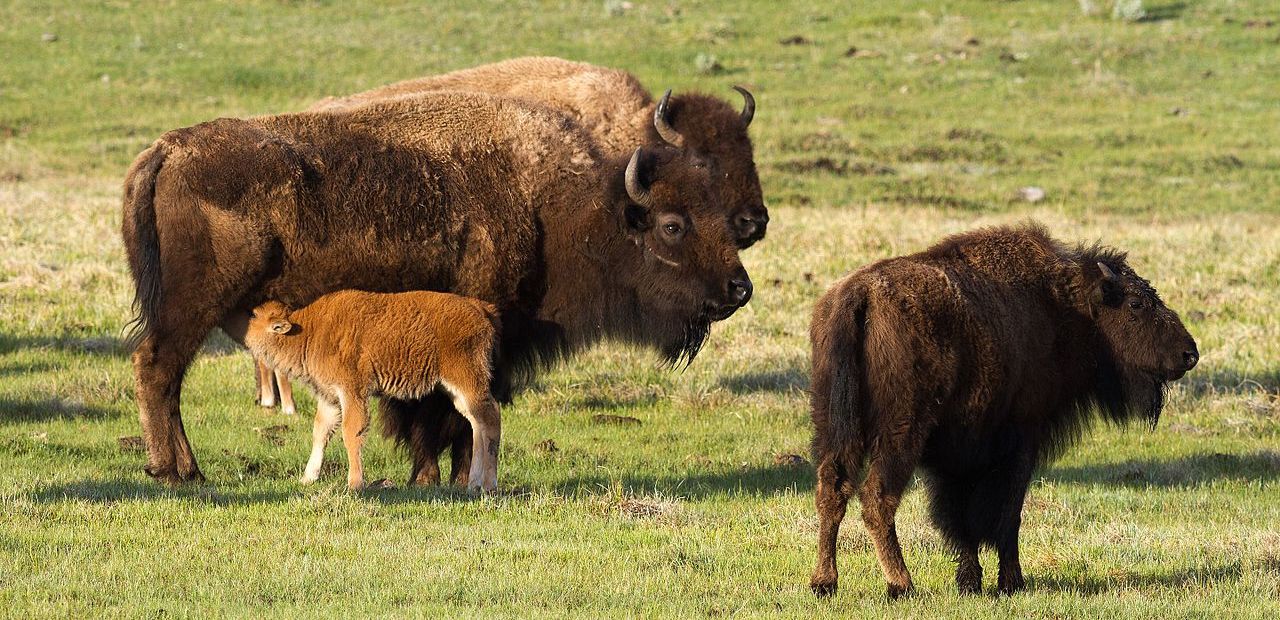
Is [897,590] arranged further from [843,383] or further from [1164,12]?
[1164,12]

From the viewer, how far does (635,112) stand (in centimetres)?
1349

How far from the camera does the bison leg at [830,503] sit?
6.53 m

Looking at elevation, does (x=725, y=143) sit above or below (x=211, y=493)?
above

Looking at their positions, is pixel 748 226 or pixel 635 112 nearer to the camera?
pixel 748 226

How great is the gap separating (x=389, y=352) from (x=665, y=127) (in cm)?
504

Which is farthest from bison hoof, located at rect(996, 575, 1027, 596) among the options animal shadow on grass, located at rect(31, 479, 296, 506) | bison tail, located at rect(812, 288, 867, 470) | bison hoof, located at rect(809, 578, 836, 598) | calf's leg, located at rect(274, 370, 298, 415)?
calf's leg, located at rect(274, 370, 298, 415)

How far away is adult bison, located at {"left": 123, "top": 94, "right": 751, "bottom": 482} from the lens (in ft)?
28.5

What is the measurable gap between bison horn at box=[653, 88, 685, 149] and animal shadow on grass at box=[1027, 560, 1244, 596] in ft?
20.4

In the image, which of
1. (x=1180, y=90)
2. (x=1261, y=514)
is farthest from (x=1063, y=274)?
(x=1180, y=90)

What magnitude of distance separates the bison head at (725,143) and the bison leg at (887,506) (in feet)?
19.6

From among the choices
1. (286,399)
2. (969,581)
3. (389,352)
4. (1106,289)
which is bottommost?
(286,399)

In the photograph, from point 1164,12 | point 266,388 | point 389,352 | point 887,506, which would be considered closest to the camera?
point 887,506

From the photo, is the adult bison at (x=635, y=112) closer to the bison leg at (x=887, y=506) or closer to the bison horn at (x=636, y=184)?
the bison horn at (x=636, y=184)

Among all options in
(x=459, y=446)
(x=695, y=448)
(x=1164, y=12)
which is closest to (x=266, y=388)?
(x=459, y=446)
